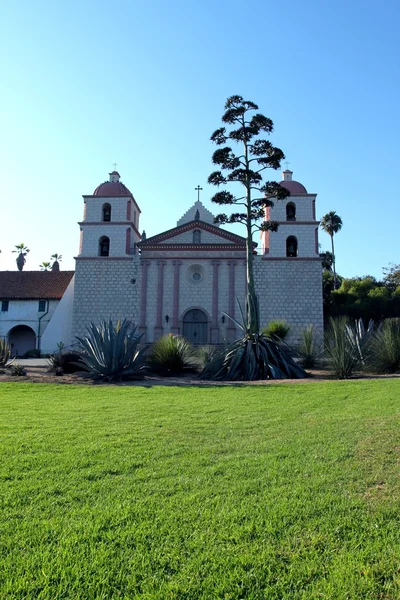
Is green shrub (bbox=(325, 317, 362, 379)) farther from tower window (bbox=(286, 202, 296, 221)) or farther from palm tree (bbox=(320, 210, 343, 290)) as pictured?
palm tree (bbox=(320, 210, 343, 290))

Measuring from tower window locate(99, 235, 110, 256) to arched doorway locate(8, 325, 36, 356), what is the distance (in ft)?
26.9

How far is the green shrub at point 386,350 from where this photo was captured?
14.4 m

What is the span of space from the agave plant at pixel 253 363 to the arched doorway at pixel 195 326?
15.2m

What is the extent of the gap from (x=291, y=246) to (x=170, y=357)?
729 inches

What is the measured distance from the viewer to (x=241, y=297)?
31.6m

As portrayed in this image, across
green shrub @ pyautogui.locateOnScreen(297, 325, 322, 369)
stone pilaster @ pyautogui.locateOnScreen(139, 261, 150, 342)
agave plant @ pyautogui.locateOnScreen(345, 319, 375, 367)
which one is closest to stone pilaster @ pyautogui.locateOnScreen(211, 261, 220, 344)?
stone pilaster @ pyautogui.locateOnScreen(139, 261, 150, 342)

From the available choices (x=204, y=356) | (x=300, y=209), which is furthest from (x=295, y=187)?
(x=204, y=356)

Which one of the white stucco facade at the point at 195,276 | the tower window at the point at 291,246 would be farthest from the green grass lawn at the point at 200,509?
the tower window at the point at 291,246

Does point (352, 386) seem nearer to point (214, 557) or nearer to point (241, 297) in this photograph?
point (214, 557)

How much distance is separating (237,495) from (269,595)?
1199 millimetres

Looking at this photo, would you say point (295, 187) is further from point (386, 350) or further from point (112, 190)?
point (386, 350)

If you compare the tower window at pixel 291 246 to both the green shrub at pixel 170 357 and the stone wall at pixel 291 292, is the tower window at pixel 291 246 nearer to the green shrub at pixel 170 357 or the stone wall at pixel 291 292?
the stone wall at pixel 291 292

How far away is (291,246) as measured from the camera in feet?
107

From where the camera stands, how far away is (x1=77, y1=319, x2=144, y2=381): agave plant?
13.9m
